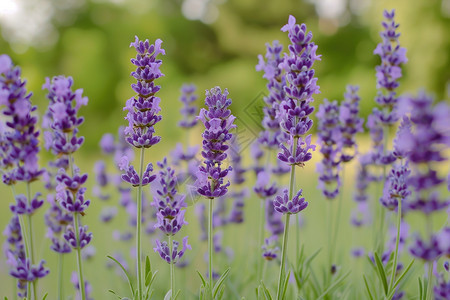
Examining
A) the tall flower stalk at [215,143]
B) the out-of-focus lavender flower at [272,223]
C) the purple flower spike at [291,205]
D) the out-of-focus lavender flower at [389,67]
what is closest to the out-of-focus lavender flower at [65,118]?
the tall flower stalk at [215,143]

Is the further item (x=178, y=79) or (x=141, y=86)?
(x=178, y=79)

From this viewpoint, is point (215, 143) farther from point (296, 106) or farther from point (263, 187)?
point (263, 187)

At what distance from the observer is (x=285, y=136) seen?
1876 mm

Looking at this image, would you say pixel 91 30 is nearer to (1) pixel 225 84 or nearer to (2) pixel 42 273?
(1) pixel 225 84

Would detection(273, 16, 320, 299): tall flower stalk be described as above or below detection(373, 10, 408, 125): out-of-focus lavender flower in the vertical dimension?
below

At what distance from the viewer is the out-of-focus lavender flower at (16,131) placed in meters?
1.43

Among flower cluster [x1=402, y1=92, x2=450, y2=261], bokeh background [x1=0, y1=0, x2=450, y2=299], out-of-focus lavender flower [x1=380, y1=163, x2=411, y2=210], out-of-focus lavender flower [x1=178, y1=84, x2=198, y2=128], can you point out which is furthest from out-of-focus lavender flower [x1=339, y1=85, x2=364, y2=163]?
Result: bokeh background [x1=0, y1=0, x2=450, y2=299]

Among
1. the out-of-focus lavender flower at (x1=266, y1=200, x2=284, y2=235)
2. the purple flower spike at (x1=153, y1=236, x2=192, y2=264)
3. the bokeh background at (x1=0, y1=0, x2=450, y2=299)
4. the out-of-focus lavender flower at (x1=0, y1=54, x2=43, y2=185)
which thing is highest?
the bokeh background at (x1=0, y1=0, x2=450, y2=299)

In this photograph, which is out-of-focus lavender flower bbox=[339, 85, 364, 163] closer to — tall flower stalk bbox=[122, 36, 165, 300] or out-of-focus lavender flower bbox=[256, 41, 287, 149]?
out-of-focus lavender flower bbox=[256, 41, 287, 149]

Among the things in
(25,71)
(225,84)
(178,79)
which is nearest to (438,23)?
(225,84)

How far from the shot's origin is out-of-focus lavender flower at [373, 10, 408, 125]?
1.89 m

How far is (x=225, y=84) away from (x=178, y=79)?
56.9 inches

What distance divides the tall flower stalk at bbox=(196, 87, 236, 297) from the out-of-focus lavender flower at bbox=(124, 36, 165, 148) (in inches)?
6.4

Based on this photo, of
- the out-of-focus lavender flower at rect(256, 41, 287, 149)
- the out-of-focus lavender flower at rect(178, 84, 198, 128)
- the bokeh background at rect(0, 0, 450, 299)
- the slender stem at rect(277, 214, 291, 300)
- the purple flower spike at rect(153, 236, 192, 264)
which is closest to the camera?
the slender stem at rect(277, 214, 291, 300)
